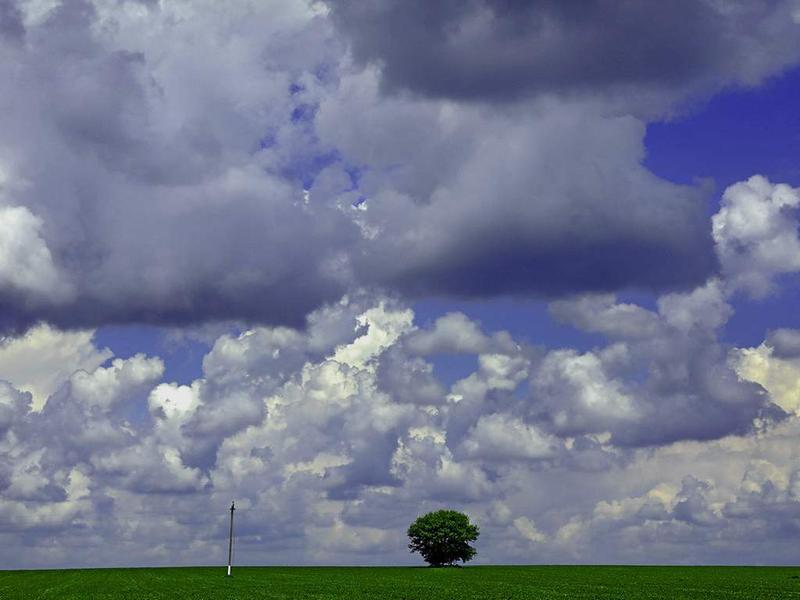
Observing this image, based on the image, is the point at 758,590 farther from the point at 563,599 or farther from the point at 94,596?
the point at 94,596

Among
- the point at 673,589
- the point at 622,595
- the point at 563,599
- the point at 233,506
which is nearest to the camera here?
the point at 563,599

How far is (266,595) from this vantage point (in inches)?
3971

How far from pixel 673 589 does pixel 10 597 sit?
70.4 metres

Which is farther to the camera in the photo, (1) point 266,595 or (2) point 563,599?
(1) point 266,595

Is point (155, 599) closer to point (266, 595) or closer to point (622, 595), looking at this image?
point (266, 595)

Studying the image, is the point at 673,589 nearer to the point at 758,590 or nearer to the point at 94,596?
the point at 758,590

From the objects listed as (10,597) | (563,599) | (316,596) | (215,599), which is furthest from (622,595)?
(10,597)

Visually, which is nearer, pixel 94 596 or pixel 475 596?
pixel 475 596

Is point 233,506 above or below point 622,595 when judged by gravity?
above

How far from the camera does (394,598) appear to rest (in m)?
93.0

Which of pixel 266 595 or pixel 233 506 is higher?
pixel 233 506

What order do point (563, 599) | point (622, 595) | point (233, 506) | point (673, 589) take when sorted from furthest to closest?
point (233, 506)
point (673, 589)
point (622, 595)
point (563, 599)

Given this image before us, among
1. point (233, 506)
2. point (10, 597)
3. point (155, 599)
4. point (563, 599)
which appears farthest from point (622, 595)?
point (233, 506)

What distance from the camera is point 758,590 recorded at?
103938mm
